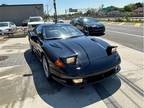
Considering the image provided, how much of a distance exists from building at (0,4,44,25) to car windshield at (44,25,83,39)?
111 ft

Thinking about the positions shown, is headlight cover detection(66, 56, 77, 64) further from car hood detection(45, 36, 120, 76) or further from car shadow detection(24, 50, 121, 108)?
car shadow detection(24, 50, 121, 108)

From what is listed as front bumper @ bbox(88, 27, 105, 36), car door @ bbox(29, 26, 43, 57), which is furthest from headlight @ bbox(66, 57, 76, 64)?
front bumper @ bbox(88, 27, 105, 36)

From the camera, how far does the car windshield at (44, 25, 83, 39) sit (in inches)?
234

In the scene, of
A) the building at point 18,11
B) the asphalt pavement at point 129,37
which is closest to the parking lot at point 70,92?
the asphalt pavement at point 129,37

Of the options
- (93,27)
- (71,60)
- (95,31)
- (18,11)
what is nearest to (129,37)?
(95,31)

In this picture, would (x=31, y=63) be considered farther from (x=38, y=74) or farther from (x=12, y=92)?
(x=12, y=92)

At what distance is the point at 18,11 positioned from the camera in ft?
129

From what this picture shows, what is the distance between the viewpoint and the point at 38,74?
598 centimetres

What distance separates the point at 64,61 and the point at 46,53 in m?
0.96

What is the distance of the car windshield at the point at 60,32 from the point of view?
19.5ft

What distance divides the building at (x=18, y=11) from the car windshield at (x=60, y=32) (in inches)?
1336

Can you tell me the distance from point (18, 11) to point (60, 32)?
35582 mm

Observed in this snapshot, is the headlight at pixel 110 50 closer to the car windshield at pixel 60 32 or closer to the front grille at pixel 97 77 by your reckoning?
the front grille at pixel 97 77

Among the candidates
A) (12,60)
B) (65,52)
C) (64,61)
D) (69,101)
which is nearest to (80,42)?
(65,52)
